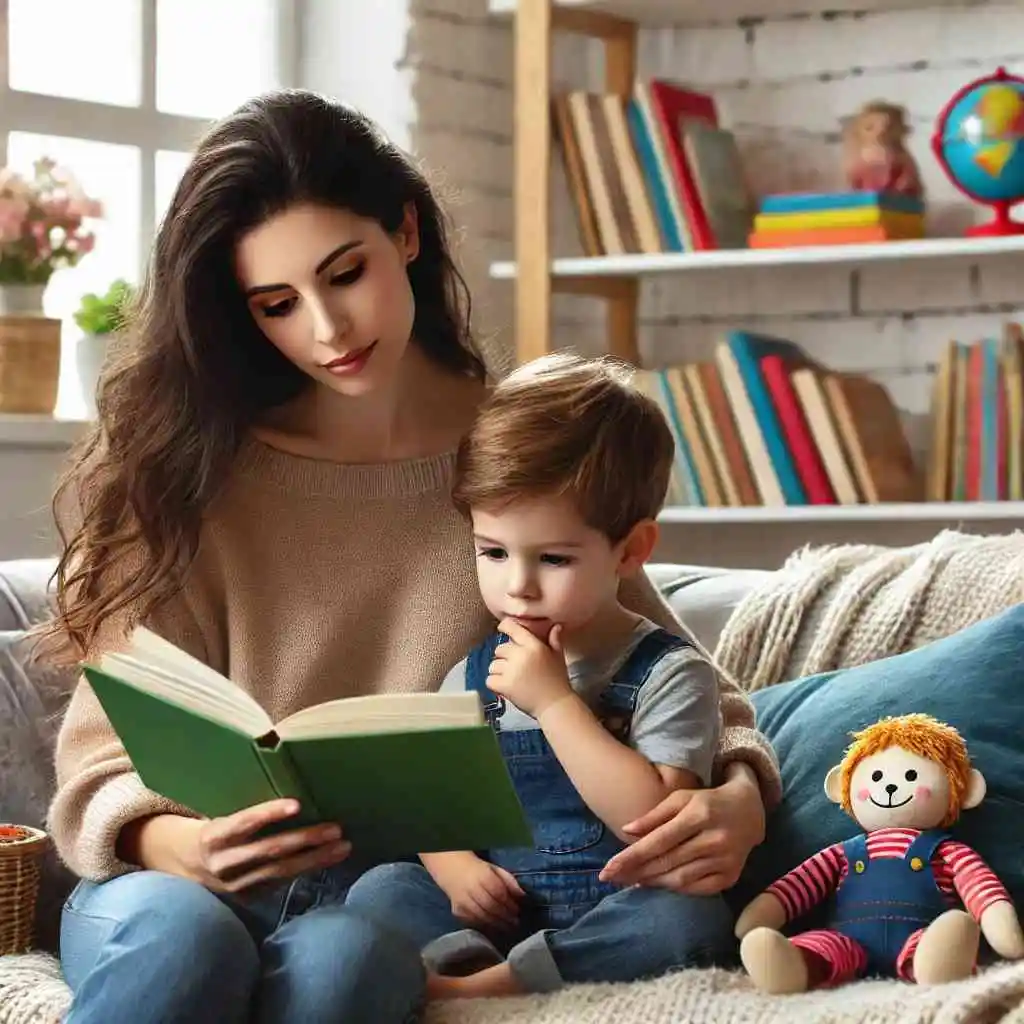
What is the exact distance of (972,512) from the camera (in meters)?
3.00

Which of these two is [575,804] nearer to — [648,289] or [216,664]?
[216,664]

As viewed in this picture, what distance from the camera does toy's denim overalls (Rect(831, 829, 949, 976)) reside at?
1.61 meters

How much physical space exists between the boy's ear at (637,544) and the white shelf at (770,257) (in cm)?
145

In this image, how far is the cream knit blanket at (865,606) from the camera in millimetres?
2018

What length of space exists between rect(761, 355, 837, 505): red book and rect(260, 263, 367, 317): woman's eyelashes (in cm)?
151

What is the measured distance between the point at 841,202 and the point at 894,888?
168 centimetres

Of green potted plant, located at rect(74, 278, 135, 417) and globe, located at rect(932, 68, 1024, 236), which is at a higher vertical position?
globe, located at rect(932, 68, 1024, 236)

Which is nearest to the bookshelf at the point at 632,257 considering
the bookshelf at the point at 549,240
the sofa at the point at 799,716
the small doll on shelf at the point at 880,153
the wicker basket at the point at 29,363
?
the bookshelf at the point at 549,240

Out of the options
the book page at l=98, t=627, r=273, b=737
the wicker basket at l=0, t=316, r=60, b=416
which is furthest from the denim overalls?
the wicker basket at l=0, t=316, r=60, b=416

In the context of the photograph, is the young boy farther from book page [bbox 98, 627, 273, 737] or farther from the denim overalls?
book page [bbox 98, 627, 273, 737]

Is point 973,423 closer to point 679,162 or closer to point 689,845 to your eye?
point 679,162

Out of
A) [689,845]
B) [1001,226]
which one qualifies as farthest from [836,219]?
[689,845]

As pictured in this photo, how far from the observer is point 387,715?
4.51 feet

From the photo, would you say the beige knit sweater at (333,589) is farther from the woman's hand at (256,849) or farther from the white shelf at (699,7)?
the white shelf at (699,7)
